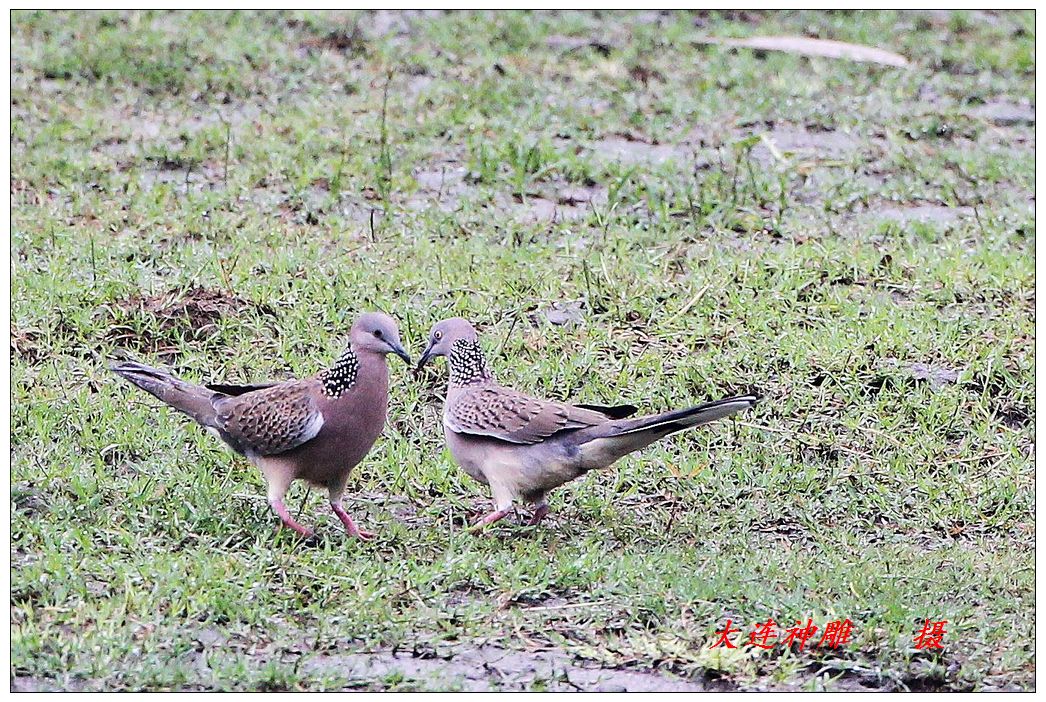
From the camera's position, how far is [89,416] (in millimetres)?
6379

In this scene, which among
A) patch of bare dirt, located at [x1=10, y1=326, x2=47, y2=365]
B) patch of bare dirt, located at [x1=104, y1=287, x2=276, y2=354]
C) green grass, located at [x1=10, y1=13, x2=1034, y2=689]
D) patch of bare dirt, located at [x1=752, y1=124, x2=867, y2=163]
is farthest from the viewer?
Answer: patch of bare dirt, located at [x1=752, y1=124, x2=867, y2=163]

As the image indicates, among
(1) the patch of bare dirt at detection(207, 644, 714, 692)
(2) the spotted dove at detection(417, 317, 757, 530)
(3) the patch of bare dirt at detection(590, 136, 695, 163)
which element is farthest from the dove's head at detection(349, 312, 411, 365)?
(3) the patch of bare dirt at detection(590, 136, 695, 163)

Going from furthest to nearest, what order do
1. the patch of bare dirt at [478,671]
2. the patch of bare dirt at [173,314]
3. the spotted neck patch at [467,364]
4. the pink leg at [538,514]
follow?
1. the patch of bare dirt at [173,314]
2. the spotted neck patch at [467,364]
3. the pink leg at [538,514]
4. the patch of bare dirt at [478,671]

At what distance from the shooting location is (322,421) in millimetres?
5387

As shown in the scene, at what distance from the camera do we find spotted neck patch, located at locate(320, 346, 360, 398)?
545cm

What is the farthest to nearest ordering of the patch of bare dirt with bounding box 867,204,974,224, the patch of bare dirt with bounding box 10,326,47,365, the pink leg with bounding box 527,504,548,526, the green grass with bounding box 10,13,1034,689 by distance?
the patch of bare dirt with bounding box 867,204,974,224 < the patch of bare dirt with bounding box 10,326,47,365 < the pink leg with bounding box 527,504,548,526 < the green grass with bounding box 10,13,1034,689

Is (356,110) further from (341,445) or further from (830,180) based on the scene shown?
(341,445)

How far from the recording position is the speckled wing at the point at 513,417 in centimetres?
545

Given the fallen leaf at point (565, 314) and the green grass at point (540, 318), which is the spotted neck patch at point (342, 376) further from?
the fallen leaf at point (565, 314)

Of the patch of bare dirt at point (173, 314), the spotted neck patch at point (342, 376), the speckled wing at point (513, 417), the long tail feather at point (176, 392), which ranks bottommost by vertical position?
the patch of bare dirt at point (173, 314)

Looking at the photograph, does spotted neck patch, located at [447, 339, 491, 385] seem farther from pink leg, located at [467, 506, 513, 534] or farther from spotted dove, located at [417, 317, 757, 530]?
pink leg, located at [467, 506, 513, 534]

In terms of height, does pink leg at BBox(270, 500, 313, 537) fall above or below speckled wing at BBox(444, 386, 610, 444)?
below

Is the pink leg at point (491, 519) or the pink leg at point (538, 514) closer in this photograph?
the pink leg at point (491, 519)

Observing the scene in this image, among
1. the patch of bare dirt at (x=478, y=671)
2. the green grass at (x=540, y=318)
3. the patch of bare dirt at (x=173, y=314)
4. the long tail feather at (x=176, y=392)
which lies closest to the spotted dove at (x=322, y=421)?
the long tail feather at (x=176, y=392)
